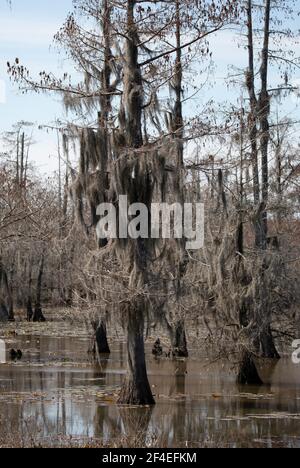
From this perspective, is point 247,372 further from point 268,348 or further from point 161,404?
point 268,348

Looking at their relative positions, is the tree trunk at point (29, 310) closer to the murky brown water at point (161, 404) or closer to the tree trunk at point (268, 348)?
the murky brown water at point (161, 404)

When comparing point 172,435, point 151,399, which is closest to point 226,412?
point 151,399

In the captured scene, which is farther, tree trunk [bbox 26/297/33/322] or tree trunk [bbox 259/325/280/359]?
tree trunk [bbox 26/297/33/322]

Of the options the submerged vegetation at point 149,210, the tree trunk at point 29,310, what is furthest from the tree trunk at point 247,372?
the tree trunk at point 29,310

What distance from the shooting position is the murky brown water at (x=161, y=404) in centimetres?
1145

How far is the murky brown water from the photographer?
11.5m

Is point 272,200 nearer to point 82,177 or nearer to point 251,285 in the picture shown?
point 251,285

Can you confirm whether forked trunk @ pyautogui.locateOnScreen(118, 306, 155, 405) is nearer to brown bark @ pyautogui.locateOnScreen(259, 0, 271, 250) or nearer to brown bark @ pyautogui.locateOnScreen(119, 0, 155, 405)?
brown bark @ pyautogui.locateOnScreen(119, 0, 155, 405)

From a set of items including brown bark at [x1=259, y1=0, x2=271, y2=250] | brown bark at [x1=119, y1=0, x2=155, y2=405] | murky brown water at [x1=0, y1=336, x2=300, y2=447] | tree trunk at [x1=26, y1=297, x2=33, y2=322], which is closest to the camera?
murky brown water at [x1=0, y1=336, x2=300, y2=447]

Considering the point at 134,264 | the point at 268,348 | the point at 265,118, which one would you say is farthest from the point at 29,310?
the point at 134,264

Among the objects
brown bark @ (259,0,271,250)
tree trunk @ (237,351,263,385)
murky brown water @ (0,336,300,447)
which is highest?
brown bark @ (259,0,271,250)

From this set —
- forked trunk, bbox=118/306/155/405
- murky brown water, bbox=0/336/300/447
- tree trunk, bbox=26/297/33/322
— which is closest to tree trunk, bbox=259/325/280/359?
murky brown water, bbox=0/336/300/447

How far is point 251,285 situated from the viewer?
55.3 feet

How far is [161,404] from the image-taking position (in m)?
14.4
